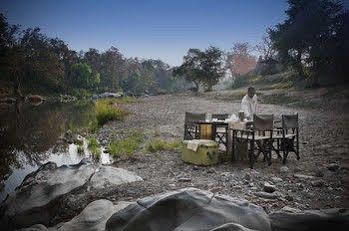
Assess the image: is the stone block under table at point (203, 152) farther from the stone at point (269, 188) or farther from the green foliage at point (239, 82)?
the green foliage at point (239, 82)

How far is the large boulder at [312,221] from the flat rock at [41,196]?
375cm

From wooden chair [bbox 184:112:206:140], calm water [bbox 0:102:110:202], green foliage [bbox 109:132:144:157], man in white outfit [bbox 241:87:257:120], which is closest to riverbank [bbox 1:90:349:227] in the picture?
green foliage [bbox 109:132:144:157]

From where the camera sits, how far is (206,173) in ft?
25.7

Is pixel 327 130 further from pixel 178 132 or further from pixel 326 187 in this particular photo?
pixel 326 187

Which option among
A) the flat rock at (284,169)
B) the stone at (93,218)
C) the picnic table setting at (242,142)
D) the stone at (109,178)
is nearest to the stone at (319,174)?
the flat rock at (284,169)

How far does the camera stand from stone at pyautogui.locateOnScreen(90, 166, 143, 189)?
680cm

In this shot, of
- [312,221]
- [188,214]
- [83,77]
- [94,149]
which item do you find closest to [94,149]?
[94,149]

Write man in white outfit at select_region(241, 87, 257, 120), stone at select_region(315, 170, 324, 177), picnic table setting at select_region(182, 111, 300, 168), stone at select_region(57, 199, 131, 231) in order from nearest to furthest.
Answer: stone at select_region(57, 199, 131, 231)
stone at select_region(315, 170, 324, 177)
picnic table setting at select_region(182, 111, 300, 168)
man in white outfit at select_region(241, 87, 257, 120)

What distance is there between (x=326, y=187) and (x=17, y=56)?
571 centimetres

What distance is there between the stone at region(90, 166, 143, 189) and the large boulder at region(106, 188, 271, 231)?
2.53 meters

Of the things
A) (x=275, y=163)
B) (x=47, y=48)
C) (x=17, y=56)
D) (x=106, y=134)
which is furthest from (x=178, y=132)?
(x=17, y=56)

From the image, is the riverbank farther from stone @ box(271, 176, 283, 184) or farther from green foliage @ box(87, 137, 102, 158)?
green foliage @ box(87, 137, 102, 158)

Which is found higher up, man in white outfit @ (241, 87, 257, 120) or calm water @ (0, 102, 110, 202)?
man in white outfit @ (241, 87, 257, 120)

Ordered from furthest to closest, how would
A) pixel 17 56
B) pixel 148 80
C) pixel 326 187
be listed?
pixel 148 80 → pixel 326 187 → pixel 17 56
